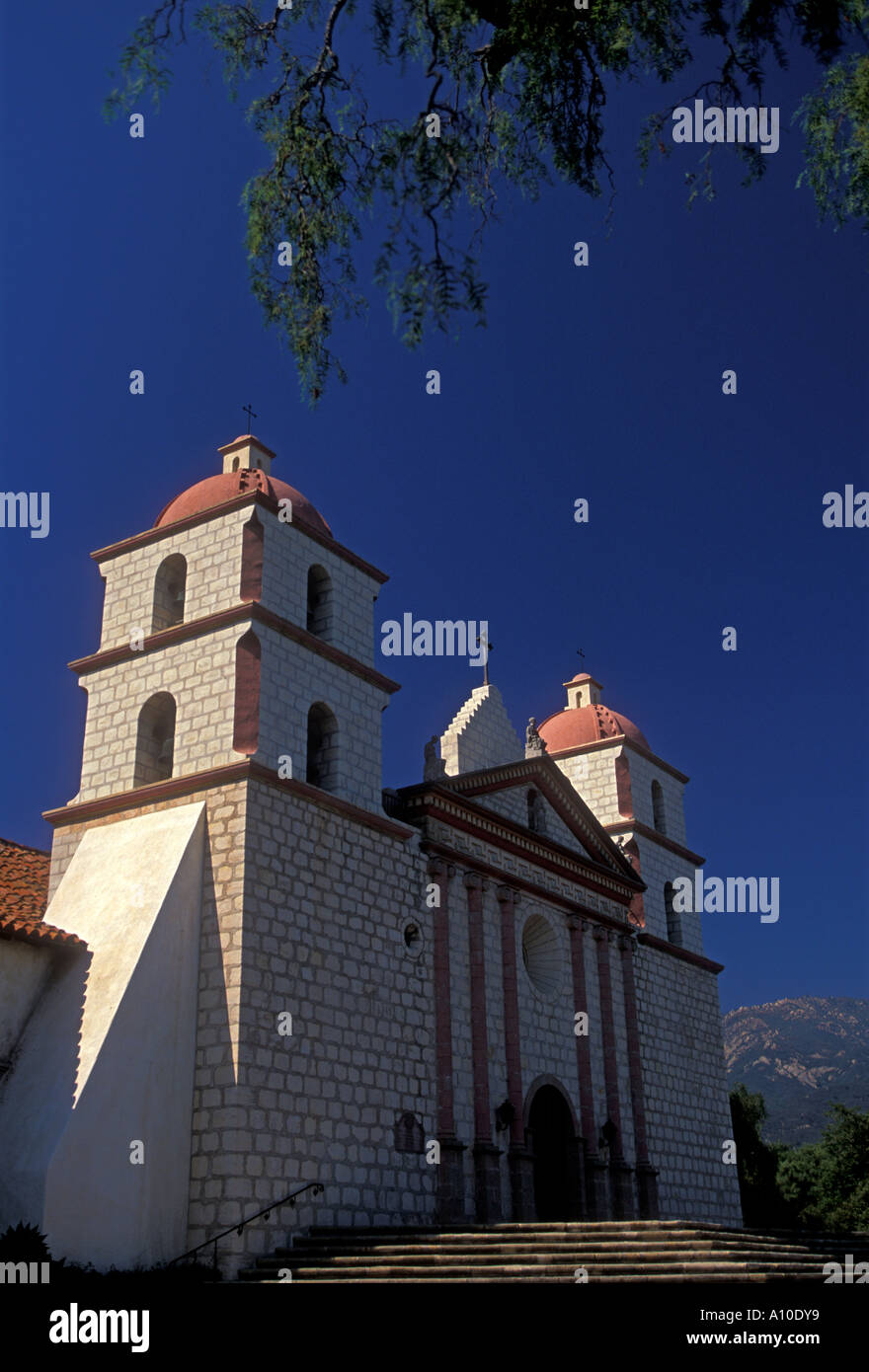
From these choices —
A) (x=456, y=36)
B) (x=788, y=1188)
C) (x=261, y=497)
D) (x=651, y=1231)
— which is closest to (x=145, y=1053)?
(x=651, y=1231)

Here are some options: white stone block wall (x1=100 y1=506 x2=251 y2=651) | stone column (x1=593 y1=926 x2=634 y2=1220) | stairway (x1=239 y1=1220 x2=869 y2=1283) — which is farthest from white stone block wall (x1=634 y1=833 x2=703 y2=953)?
white stone block wall (x1=100 y1=506 x2=251 y2=651)

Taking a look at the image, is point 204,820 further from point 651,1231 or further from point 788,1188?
point 788,1188

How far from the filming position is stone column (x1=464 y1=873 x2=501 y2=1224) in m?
16.8

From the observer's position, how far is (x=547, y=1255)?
41.0 feet

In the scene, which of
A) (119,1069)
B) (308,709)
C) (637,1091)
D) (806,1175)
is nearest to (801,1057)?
(806,1175)

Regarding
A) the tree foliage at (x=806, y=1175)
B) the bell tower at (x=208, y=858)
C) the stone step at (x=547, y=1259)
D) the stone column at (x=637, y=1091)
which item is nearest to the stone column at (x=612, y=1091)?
the stone column at (x=637, y=1091)

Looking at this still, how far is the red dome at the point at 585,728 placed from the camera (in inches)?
1037

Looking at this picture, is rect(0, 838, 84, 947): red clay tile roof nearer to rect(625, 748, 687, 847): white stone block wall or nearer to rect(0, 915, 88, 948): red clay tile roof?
rect(0, 915, 88, 948): red clay tile roof

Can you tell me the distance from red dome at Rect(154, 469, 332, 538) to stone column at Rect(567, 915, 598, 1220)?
8191 mm

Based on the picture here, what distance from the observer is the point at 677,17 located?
8.12m

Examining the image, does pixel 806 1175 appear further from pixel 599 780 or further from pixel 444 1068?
pixel 444 1068

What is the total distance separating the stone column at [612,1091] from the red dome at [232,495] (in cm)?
900

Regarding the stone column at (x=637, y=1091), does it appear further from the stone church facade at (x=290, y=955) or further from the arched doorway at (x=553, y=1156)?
the arched doorway at (x=553, y=1156)
